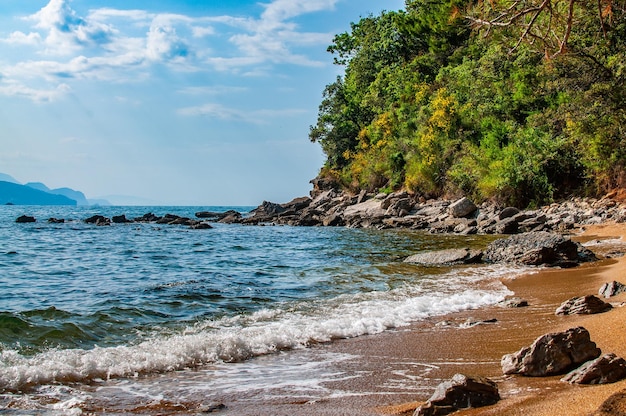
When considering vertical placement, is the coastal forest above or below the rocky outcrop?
above

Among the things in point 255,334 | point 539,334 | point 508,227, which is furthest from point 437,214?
point 255,334

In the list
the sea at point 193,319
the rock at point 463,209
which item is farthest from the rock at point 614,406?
the rock at point 463,209

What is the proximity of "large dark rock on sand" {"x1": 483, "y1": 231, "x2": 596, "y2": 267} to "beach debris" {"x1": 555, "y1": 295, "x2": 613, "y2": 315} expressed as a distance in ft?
21.7

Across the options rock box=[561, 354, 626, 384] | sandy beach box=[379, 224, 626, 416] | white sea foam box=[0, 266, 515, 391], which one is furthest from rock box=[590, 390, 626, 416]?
white sea foam box=[0, 266, 515, 391]

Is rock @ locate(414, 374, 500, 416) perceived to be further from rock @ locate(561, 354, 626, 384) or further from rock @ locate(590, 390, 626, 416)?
rock @ locate(590, 390, 626, 416)

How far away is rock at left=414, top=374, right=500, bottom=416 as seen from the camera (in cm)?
435

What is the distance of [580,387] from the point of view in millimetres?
4465

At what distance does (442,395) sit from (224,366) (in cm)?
347

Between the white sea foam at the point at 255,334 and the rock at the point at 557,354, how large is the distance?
11.9 feet

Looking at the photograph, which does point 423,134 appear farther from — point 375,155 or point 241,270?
point 241,270

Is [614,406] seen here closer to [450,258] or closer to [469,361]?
[469,361]

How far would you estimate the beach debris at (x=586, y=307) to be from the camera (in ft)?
25.8

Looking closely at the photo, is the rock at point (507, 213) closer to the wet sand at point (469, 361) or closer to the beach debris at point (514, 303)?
the wet sand at point (469, 361)

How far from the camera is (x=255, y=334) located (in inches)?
326
